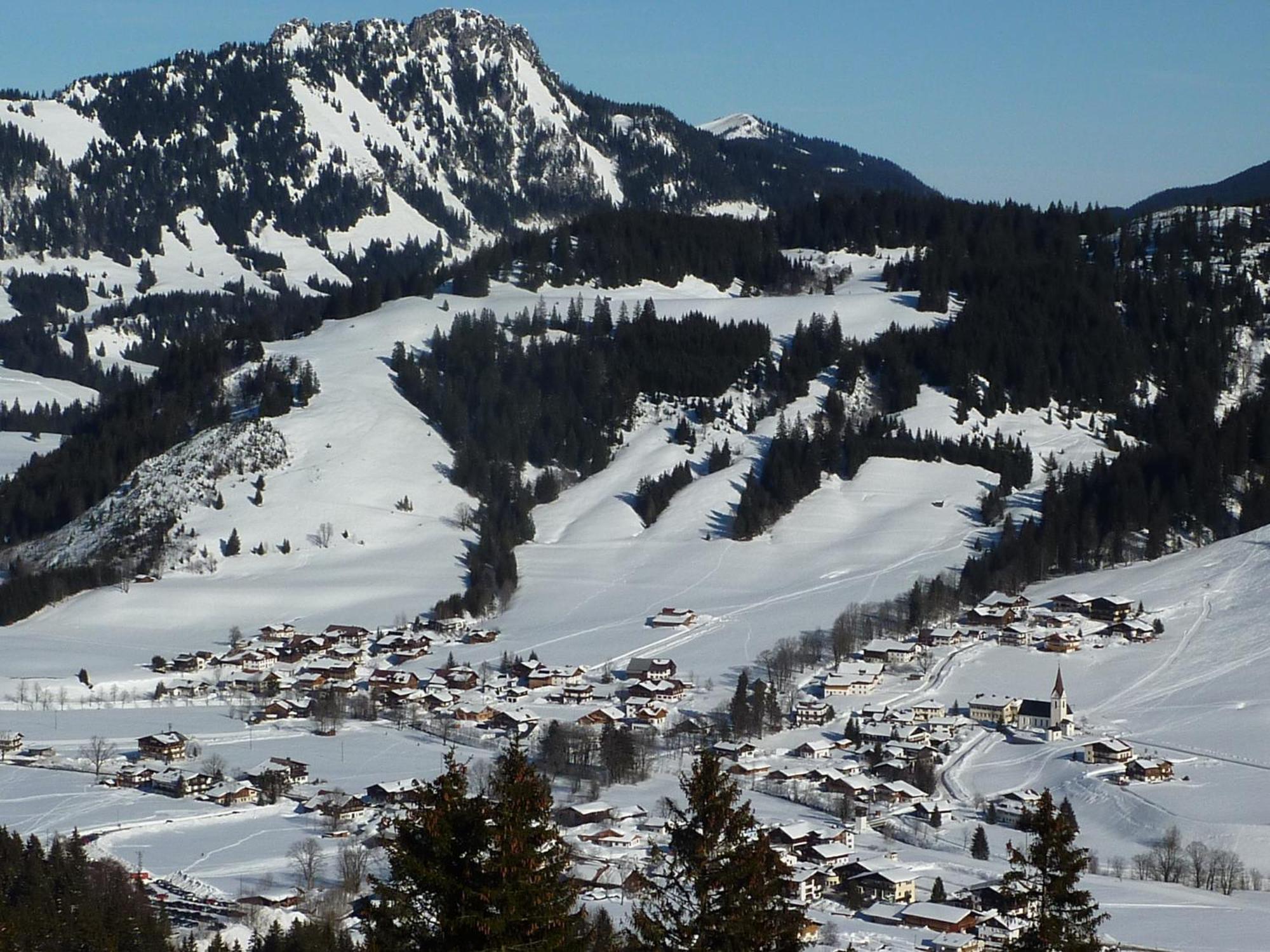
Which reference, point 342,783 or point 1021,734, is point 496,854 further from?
point 1021,734


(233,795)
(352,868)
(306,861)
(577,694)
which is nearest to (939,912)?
(352,868)

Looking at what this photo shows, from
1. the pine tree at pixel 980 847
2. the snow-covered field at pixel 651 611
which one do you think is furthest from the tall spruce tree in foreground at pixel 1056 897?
the pine tree at pixel 980 847

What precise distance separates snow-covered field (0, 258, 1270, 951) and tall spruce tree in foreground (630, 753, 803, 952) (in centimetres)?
2439

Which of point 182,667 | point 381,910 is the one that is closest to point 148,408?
point 182,667

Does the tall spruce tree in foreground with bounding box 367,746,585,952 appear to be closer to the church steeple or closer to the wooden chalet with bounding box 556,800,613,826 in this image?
the wooden chalet with bounding box 556,800,613,826

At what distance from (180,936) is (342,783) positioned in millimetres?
16805

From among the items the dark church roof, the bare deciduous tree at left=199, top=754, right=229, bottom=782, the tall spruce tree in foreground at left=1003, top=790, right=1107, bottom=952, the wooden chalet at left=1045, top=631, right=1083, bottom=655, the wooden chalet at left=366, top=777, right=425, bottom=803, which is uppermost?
the tall spruce tree in foreground at left=1003, top=790, right=1107, bottom=952

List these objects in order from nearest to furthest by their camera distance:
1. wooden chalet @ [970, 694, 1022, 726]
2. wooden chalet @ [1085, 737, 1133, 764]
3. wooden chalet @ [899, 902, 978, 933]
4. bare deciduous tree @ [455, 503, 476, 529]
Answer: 1. wooden chalet @ [899, 902, 978, 933]
2. wooden chalet @ [1085, 737, 1133, 764]
3. wooden chalet @ [970, 694, 1022, 726]
4. bare deciduous tree @ [455, 503, 476, 529]

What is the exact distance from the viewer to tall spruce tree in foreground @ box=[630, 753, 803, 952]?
14.5 meters

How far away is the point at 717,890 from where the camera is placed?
14562mm

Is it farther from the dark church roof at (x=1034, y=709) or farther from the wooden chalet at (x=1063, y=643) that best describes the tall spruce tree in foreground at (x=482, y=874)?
the wooden chalet at (x=1063, y=643)

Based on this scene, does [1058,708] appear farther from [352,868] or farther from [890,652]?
[352,868]

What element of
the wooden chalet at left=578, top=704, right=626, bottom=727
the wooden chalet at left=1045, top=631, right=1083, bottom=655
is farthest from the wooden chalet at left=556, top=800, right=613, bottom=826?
the wooden chalet at left=1045, top=631, right=1083, bottom=655

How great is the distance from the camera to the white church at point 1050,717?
6216cm
